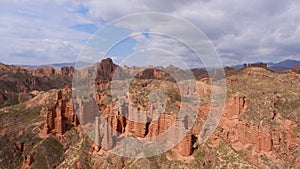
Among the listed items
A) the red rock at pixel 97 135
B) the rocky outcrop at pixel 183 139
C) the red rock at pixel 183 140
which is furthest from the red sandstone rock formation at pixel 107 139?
the red rock at pixel 183 140

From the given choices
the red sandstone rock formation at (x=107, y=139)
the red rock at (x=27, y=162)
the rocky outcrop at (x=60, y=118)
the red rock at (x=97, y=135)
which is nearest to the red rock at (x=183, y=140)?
the red sandstone rock formation at (x=107, y=139)

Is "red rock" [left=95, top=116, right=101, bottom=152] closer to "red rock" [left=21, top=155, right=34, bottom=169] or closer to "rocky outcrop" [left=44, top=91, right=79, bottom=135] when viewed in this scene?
"rocky outcrop" [left=44, top=91, right=79, bottom=135]

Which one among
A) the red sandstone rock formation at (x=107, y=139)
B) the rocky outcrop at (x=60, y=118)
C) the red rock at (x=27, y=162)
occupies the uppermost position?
the rocky outcrop at (x=60, y=118)

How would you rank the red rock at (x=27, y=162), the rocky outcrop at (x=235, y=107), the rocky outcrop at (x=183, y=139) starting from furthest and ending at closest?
the rocky outcrop at (x=235, y=107) → the red rock at (x=27, y=162) → the rocky outcrop at (x=183, y=139)

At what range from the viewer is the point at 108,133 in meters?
102

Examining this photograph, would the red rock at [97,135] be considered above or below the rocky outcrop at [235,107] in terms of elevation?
below

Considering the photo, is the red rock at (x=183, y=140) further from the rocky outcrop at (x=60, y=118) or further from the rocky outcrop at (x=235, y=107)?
the rocky outcrop at (x=60, y=118)

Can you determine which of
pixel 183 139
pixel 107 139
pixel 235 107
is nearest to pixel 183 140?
pixel 183 139

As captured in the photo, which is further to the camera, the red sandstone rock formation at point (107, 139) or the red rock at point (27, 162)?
the red rock at point (27, 162)

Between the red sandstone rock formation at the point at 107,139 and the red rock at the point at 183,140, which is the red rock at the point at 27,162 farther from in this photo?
the red rock at the point at 183,140

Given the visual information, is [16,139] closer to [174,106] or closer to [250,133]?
[174,106]

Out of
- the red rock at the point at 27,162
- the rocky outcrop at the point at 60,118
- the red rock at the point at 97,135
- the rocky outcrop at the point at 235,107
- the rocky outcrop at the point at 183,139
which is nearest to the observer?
the rocky outcrop at the point at 183,139

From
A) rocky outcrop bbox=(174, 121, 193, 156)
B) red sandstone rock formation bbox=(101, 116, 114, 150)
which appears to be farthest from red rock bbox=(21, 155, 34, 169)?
rocky outcrop bbox=(174, 121, 193, 156)

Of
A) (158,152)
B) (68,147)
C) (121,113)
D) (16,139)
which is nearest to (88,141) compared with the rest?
(68,147)
